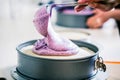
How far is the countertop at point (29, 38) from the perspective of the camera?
2.91 feet

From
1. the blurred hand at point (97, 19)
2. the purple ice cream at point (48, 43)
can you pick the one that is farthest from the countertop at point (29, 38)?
the purple ice cream at point (48, 43)

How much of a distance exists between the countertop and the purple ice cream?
0.50ft

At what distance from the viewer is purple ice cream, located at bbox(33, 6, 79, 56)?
732 mm

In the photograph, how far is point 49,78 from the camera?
2.24ft

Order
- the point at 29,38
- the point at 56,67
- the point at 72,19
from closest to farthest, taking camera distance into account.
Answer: the point at 56,67
the point at 29,38
the point at 72,19

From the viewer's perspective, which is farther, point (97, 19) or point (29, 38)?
point (97, 19)

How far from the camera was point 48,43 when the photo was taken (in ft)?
2.43

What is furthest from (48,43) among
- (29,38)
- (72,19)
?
(72,19)

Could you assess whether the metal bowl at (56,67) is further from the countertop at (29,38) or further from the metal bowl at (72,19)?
the metal bowl at (72,19)

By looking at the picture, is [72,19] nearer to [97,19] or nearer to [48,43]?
[97,19]

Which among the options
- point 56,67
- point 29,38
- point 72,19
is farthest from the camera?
point 72,19

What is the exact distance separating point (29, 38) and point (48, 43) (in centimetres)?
51

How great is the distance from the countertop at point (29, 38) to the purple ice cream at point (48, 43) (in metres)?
0.15

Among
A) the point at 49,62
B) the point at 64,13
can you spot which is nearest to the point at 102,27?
the point at 64,13
